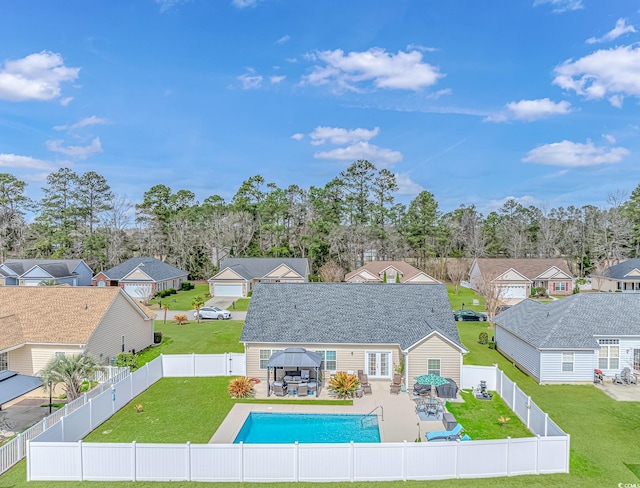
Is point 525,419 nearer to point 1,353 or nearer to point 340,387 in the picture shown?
point 340,387

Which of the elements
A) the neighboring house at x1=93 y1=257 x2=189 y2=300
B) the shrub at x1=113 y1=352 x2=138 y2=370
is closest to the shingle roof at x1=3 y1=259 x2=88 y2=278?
the neighboring house at x1=93 y1=257 x2=189 y2=300

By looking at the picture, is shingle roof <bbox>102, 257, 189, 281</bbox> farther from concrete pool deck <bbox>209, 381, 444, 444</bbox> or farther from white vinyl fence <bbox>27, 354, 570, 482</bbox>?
white vinyl fence <bbox>27, 354, 570, 482</bbox>

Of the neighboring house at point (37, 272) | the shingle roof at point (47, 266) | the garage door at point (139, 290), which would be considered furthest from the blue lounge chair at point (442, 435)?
the shingle roof at point (47, 266)

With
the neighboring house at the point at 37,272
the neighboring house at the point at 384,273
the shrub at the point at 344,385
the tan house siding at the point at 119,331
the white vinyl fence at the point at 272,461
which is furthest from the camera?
the neighboring house at the point at 384,273

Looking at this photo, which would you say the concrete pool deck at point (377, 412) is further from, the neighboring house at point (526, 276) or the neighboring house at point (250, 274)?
the neighboring house at point (526, 276)

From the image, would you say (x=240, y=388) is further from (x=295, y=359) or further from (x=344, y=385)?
(x=344, y=385)

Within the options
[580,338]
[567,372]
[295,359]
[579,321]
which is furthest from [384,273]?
[295,359]
